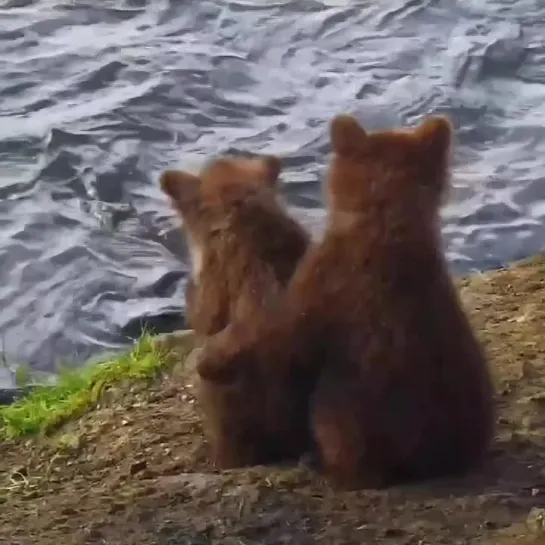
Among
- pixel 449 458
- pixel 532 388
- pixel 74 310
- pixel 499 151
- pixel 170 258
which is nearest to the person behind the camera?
pixel 449 458

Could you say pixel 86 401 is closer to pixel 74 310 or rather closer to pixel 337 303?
pixel 74 310

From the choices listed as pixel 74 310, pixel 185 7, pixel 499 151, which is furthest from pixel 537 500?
pixel 185 7

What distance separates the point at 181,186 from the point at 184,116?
2.76 meters

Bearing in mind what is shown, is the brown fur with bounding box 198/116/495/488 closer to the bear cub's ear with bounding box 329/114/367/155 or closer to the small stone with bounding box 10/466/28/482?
the bear cub's ear with bounding box 329/114/367/155

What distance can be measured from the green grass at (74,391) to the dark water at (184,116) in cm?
35

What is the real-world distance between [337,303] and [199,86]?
10.7 feet

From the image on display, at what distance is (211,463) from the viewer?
221cm

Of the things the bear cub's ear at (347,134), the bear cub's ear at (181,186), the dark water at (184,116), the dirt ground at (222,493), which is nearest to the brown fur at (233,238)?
the bear cub's ear at (181,186)

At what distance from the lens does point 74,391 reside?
9.69 ft

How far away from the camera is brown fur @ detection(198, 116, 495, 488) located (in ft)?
5.93

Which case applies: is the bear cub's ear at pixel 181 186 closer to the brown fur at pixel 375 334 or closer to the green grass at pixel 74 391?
the brown fur at pixel 375 334

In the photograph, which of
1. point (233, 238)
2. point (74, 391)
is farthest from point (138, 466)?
point (74, 391)

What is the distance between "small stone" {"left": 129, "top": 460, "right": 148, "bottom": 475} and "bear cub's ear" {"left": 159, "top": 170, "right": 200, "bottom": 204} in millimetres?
581

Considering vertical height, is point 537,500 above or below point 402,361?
below
